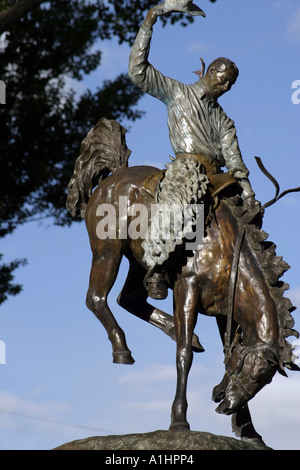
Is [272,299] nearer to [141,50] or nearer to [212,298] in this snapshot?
[212,298]

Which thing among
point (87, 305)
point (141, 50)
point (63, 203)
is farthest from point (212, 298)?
point (63, 203)

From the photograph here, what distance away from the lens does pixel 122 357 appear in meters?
6.61

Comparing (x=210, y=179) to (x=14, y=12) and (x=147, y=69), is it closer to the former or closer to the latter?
(x=147, y=69)

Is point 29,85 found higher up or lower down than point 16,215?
higher up

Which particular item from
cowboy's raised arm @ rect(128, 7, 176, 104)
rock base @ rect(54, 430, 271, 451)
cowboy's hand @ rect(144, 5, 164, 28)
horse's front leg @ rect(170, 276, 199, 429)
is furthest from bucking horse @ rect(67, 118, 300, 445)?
cowboy's hand @ rect(144, 5, 164, 28)

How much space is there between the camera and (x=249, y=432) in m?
6.67

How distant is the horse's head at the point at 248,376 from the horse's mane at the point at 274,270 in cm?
12

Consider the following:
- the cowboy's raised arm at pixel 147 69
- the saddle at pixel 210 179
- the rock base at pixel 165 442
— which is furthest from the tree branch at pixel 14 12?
the rock base at pixel 165 442

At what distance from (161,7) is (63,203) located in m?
5.34

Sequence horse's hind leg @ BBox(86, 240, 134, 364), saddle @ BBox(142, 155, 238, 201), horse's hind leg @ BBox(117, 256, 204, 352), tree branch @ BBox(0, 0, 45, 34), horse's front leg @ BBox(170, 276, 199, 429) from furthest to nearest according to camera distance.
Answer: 1. tree branch @ BBox(0, 0, 45, 34)
2. horse's hind leg @ BBox(117, 256, 204, 352)
3. horse's hind leg @ BBox(86, 240, 134, 364)
4. saddle @ BBox(142, 155, 238, 201)
5. horse's front leg @ BBox(170, 276, 199, 429)

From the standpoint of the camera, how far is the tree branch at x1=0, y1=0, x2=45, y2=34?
11180 millimetres

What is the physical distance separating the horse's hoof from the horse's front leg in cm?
47

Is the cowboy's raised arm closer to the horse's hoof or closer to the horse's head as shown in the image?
the horse's hoof
